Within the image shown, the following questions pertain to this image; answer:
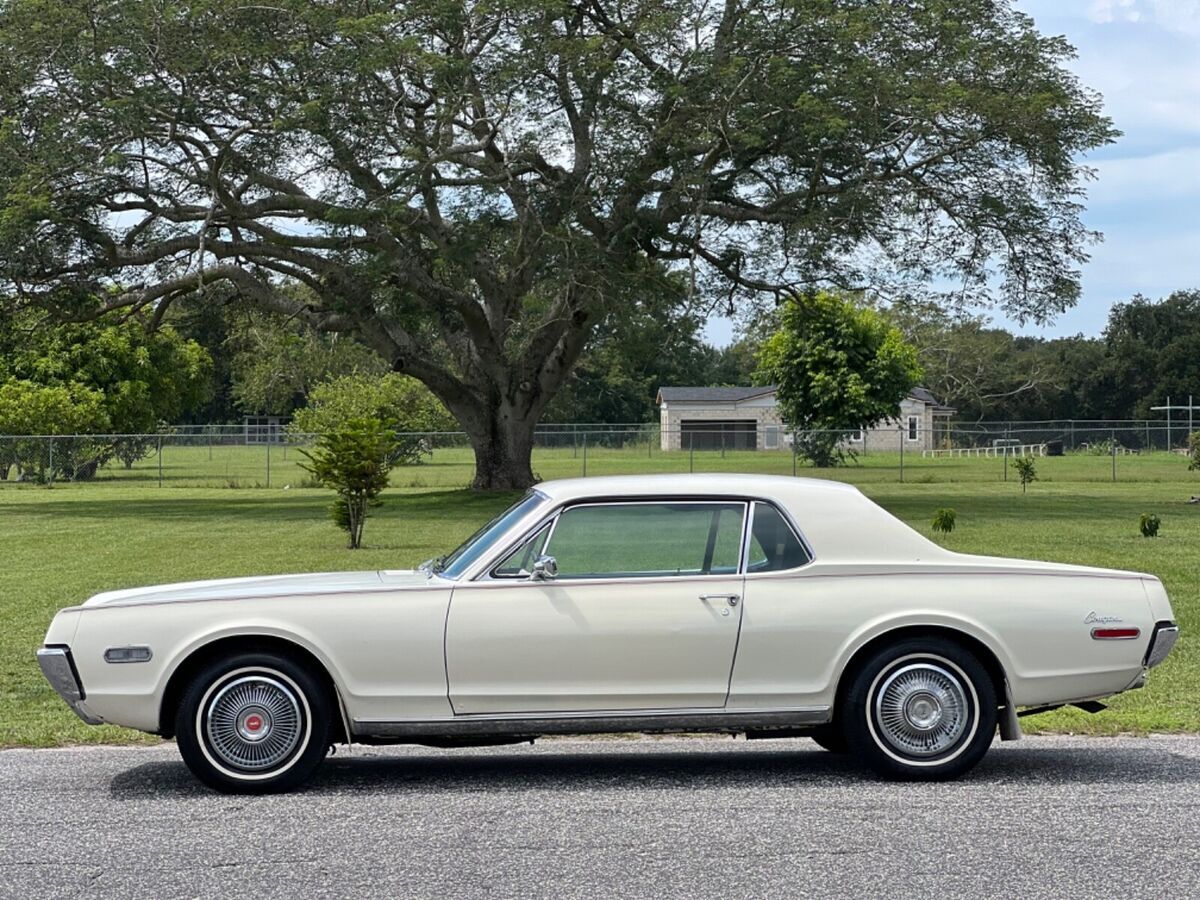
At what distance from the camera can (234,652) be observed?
7258mm

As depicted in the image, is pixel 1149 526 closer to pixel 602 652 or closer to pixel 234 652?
pixel 602 652

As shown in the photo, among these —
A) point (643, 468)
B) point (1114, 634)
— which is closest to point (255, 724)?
point (1114, 634)

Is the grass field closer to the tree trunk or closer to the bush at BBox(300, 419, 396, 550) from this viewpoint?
the bush at BBox(300, 419, 396, 550)

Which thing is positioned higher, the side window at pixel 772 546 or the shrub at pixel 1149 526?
the side window at pixel 772 546

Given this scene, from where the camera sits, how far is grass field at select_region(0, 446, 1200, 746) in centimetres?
1080

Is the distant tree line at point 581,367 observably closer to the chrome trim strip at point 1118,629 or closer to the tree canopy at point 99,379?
the tree canopy at point 99,379

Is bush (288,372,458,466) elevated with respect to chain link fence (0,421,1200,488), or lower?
elevated

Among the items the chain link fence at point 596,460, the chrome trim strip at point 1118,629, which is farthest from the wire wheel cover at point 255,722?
the chain link fence at point 596,460

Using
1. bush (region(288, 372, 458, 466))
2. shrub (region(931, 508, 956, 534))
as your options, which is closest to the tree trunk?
shrub (region(931, 508, 956, 534))

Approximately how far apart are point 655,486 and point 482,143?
2678 cm

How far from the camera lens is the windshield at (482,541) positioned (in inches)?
296

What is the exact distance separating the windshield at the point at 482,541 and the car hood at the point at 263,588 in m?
0.10

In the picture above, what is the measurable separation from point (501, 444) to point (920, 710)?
109 feet

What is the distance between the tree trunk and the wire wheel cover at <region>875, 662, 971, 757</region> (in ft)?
107
